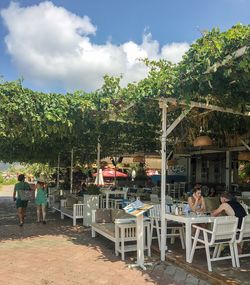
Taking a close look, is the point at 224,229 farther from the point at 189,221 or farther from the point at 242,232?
the point at 189,221

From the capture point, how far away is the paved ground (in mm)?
5488

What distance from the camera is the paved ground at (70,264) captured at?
18.0ft

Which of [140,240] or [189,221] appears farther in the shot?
[140,240]

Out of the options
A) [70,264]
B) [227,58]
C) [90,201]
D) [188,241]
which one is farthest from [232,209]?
[90,201]

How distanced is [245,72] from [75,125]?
15.9ft

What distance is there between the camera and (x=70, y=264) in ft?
20.8

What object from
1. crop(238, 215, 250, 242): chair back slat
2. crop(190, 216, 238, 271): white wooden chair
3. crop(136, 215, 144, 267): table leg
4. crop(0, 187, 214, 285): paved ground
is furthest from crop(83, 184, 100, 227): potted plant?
crop(238, 215, 250, 242): chair back slat

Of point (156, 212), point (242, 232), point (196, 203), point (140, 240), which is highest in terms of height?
point (196, 203)

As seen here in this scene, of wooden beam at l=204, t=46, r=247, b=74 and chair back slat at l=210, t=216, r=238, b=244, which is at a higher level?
wooden beam at l=204, t=46, r=247, b=74

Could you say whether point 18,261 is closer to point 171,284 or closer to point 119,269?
point 119,269

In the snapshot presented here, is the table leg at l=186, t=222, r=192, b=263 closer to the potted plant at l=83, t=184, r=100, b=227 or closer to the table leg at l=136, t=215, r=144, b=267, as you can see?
the table leg at l=136, t=215, r=144, b=267

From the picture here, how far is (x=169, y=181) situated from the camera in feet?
Result: 63.3

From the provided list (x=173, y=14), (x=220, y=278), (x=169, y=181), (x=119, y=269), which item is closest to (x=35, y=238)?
(x=119, y=269)

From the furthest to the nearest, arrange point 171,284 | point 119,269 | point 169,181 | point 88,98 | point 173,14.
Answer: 1. point 169,181
2. point 88,98
3. point 173,14
4. point 119,269
5. point 171,284
